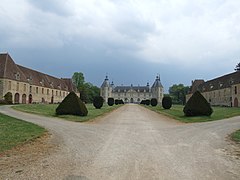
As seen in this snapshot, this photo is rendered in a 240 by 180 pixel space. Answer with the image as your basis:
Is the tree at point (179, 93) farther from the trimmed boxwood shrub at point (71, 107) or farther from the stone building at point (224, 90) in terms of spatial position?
the trimmed boxwood shrub at point (71, 107)

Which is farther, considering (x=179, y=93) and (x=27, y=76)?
(x=179, y=93)

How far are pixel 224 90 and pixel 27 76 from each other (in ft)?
151

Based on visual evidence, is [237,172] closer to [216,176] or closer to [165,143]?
[216,176]

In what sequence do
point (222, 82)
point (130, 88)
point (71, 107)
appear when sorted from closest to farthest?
point (71, 107), point (222, 82), point (130, 88)

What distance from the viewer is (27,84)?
55219mm

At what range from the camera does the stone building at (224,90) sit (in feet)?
183

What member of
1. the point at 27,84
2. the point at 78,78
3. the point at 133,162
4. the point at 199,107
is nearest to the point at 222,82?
the point at 27,84

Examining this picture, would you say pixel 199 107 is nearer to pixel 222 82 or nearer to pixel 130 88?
pixel 222 82

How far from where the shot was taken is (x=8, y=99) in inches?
1666

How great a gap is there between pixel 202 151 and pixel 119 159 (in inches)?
112

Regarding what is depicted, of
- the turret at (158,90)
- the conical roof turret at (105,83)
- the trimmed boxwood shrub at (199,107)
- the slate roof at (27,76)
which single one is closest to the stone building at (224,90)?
the trimmed boxwood shrub at (199,107)

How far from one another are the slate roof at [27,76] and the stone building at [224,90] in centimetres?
4125

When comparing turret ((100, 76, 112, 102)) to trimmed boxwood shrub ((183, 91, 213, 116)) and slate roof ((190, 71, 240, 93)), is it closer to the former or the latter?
slate roof ((190, 71, 240, 93))

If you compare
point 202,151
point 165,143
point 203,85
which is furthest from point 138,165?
point 203,85
